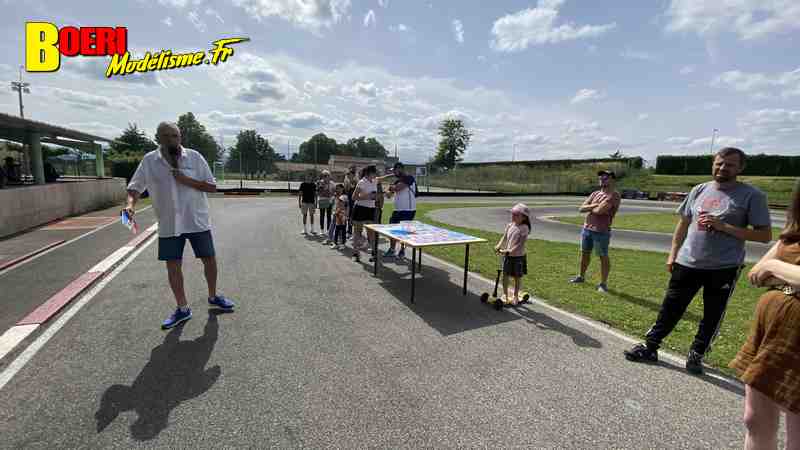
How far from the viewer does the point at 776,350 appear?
150 centimetres

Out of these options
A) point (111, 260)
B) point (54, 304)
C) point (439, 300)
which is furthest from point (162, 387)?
point (111, 260)

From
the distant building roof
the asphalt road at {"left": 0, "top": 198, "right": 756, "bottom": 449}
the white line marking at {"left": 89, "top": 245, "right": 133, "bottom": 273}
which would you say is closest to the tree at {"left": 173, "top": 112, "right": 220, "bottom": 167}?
the distant building roof

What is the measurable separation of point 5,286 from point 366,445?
19.8 feet

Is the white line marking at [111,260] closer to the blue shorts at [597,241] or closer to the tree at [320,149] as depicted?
Result: the blue shorts at [597,241]

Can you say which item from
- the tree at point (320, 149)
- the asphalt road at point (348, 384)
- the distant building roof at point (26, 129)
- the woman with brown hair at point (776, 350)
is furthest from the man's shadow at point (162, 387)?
the tree at point (320, 149)

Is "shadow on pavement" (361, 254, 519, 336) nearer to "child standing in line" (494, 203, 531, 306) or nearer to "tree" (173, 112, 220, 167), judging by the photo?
"child standing in line" (494, 203, 531, 306)

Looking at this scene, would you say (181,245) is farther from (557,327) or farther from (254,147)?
(254,147)

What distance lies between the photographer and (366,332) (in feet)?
11.9

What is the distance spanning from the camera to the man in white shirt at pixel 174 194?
3393 millimetres

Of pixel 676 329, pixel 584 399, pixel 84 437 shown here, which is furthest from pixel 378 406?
pixel 676 329

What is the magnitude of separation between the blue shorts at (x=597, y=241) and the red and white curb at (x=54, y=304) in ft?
22.9

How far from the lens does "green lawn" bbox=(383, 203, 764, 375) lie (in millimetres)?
3686

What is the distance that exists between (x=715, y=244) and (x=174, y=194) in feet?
16.4

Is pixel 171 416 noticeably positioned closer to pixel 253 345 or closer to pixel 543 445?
pixel 253 345
